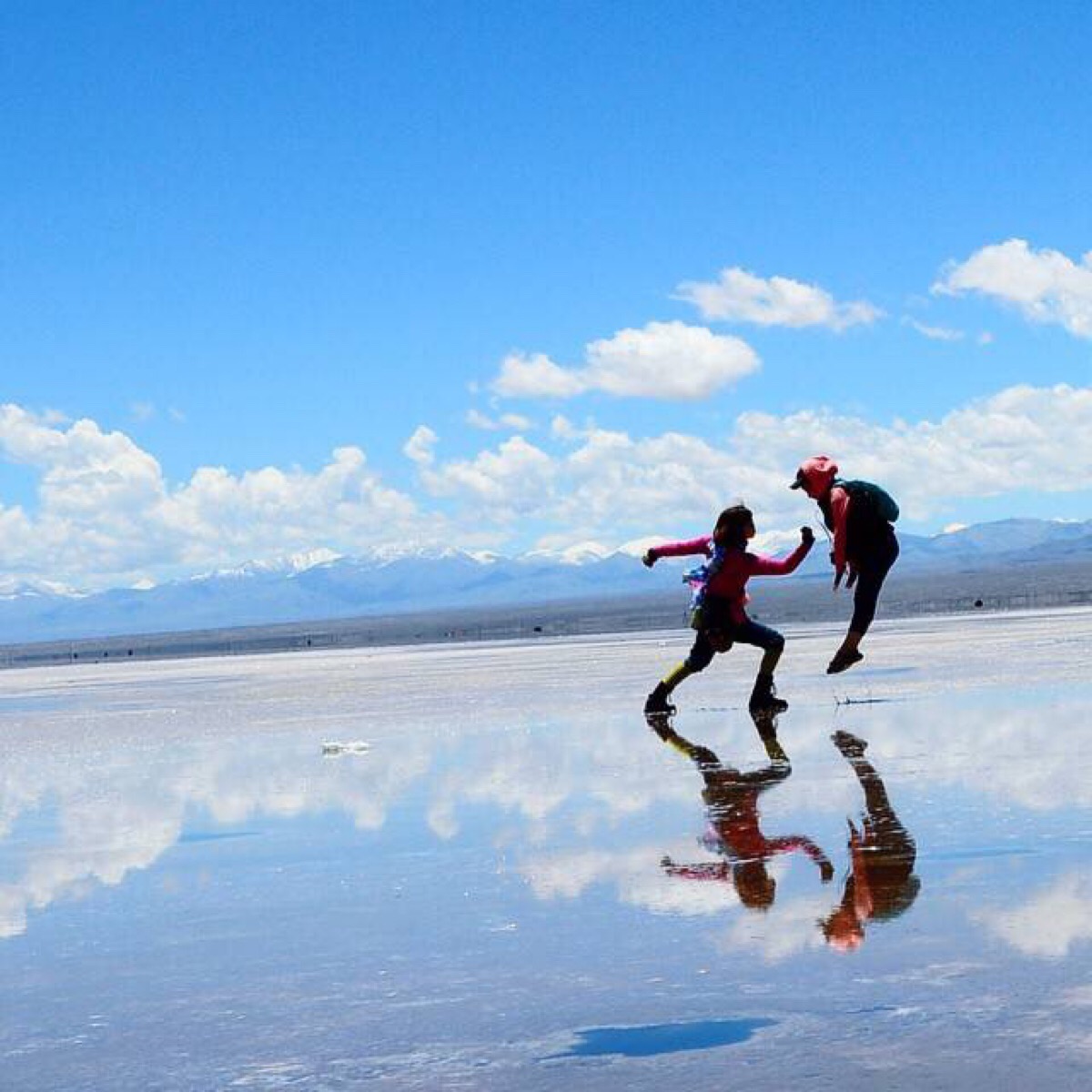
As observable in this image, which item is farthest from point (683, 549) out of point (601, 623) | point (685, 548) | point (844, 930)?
point (601, 623)

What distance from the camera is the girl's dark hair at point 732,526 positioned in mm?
16375

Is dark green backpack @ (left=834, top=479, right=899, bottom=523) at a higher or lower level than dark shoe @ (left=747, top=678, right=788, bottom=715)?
higher

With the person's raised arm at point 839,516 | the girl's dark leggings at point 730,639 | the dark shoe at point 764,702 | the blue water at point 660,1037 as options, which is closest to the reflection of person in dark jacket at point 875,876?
the blue water at point 660,1037

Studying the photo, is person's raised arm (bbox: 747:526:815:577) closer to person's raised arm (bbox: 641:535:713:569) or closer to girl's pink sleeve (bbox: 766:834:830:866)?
person's raised arm (bbox: 641:535:713:569)

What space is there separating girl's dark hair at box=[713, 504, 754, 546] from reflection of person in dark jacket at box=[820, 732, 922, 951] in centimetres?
730

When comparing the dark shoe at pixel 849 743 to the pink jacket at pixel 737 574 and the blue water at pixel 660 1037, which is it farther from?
the blue water at pixel 660 1037

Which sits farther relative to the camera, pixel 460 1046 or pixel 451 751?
pixel 451 751

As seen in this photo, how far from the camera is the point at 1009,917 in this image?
18.7 ft

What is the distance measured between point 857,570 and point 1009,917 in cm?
1005

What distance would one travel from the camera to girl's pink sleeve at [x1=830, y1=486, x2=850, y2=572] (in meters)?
15.2

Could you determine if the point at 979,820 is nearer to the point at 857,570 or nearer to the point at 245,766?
the point at 245,766

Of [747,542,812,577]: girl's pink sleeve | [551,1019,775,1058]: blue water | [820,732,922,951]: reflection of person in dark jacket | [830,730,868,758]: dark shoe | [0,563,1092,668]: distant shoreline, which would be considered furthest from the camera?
[0,563,1092,668]: distant shoreline

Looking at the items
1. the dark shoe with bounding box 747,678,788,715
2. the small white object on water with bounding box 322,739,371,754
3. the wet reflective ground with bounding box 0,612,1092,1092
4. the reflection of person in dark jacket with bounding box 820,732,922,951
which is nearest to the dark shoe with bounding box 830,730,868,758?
the wet reflective ground with bounding box 0,612,1092,1092

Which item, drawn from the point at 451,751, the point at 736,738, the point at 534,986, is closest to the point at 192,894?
the point at 534,986
